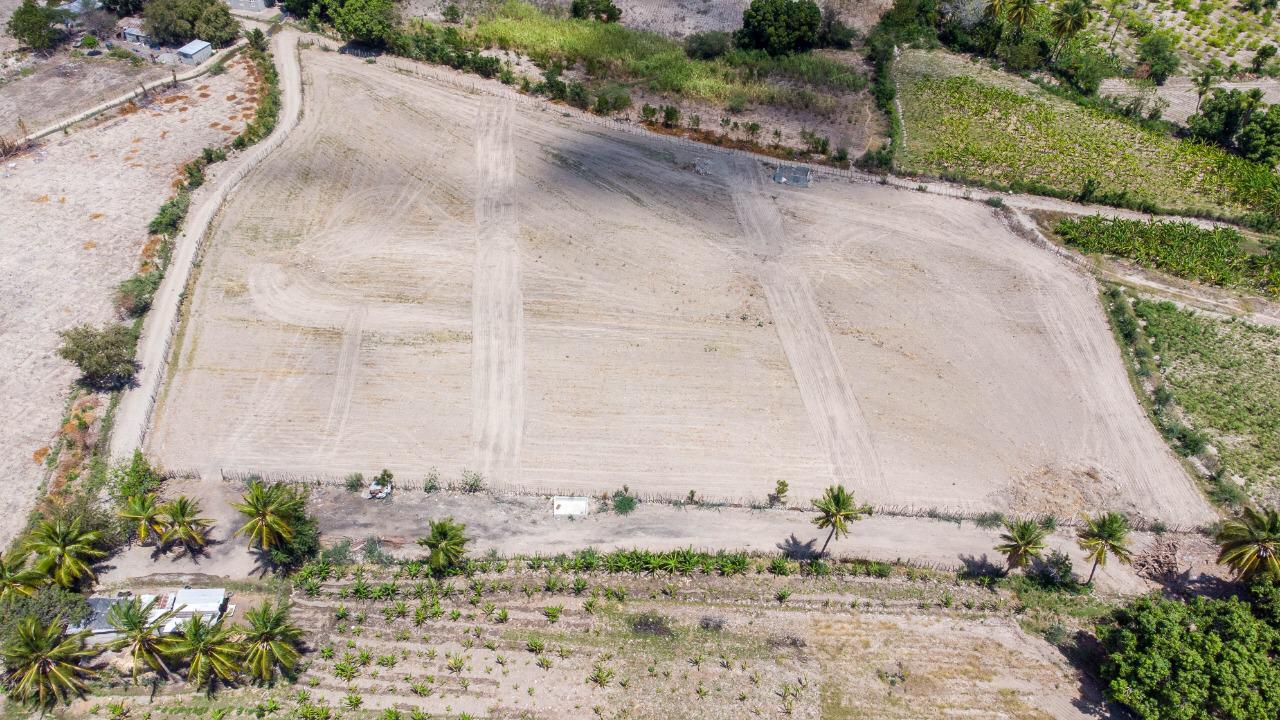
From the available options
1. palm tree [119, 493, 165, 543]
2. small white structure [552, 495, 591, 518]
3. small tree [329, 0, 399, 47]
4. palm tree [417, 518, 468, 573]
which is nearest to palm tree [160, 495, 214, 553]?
palm tree [119, 493, 165, 543]

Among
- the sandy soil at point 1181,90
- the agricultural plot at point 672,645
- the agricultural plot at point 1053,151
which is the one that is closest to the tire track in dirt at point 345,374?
the agricultural plot at point 672,645

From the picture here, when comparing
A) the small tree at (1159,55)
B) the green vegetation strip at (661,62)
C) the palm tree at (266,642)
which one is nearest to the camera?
the palm tree at (266,642)

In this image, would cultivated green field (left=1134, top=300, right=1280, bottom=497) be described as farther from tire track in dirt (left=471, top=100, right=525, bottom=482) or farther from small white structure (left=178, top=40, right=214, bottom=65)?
small white structure (left=178, top=40, right=214, bottom=65)

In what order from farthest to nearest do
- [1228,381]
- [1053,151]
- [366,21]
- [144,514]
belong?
1. [366,21]
2. [1053,151]
3. [1228,381]
4. [144,514]

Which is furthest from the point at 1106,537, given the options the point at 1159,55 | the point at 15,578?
the point at 1159,55

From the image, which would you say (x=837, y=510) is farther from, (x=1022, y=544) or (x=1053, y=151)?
(x=1053, y=151)

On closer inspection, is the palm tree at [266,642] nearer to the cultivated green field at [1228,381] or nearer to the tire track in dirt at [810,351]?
the tire track in dirt at [810,351]

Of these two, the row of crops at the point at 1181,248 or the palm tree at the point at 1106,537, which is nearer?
the palm tree at the point at 1106,537
